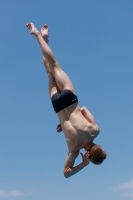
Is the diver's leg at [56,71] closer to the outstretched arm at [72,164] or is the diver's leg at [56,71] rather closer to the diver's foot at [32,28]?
the diver's foot at [32,28]

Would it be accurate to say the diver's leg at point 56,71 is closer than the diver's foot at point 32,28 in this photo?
Yes

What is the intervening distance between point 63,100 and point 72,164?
1.65 m

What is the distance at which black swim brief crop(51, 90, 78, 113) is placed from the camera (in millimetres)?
12898

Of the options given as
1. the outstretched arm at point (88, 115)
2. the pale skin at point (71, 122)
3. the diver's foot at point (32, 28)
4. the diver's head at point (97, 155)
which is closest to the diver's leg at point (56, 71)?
the pale skin at point (71, 122)

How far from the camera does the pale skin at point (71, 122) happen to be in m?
12.7

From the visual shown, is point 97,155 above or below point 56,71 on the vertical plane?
below

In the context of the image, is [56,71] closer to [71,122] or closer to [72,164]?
[71,122]

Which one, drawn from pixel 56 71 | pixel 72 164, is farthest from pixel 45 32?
pixel 72 164

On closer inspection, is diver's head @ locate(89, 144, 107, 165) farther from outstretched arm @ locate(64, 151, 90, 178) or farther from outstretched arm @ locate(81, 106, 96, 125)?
outstretched arm @ locate(81, 106, 96, 125)

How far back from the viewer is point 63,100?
42.3 feet

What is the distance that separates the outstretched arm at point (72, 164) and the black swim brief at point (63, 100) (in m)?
1.26

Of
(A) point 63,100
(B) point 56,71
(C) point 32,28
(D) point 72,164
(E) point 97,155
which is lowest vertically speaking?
(E) point 97,155

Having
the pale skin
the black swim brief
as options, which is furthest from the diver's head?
the black swim brief

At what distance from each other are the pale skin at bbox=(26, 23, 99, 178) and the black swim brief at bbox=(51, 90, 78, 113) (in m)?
0.10
